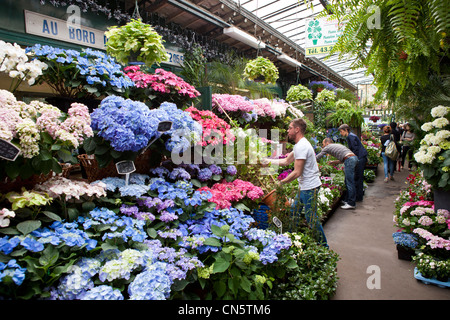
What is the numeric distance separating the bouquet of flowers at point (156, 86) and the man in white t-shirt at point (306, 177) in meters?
1.27

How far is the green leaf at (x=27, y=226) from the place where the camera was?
1.17 metres

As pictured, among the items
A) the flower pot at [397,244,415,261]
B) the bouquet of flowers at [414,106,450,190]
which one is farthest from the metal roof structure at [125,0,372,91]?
the flower pot at [397,244,415,261]

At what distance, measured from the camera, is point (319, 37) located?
5.51m

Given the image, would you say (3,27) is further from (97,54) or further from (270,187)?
(270,187)

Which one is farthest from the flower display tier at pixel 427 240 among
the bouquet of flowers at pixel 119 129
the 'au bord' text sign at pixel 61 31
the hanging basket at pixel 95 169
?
the 'au bord' text sign at pixel 61 31

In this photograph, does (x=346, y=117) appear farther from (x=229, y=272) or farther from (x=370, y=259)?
(x=229, y=272)

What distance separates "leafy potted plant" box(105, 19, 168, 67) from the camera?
212cm

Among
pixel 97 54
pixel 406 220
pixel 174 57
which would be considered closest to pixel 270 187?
pixel 406 220

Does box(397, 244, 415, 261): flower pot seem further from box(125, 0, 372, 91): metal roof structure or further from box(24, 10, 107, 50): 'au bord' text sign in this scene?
box(24, 10, 107, 50): 'au bord' text sign

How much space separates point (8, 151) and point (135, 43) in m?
1.28

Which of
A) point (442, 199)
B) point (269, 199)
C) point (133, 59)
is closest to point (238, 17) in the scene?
point (133, 59)

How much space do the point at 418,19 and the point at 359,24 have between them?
0.62 ft
